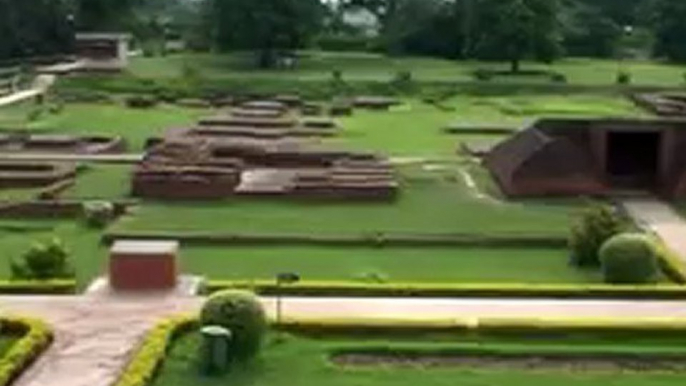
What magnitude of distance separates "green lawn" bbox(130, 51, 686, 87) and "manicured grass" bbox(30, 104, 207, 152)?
28.3ft

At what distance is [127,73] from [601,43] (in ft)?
91.2

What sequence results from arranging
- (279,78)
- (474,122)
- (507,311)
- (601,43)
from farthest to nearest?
(601,43)
(279,78)
(474,122)
(507,311)

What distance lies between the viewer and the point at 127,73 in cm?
5916

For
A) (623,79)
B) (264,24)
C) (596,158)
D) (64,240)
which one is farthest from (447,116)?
(64,240)

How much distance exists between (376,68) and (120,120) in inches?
805

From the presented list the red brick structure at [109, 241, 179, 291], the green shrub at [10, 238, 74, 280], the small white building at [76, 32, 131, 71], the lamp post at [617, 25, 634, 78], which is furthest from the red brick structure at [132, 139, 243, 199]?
the small white building at [76, 32, 131, 71]

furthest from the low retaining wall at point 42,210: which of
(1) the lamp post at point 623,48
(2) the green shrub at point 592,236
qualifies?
(1) the lamp post at point 623,48

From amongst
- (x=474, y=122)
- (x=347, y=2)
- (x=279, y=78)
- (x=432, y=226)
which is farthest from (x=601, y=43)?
(x=432, y=226)

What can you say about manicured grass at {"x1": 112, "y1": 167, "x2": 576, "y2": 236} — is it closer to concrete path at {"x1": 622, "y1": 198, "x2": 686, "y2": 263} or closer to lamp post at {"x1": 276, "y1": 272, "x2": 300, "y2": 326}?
concrete path at {"x1": 622, "y1": 198, "x2": 686, "y2": 263}

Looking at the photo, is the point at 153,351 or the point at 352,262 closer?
the point at 153,351

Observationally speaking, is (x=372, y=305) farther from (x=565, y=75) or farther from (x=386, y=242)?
(x=565, y=75)

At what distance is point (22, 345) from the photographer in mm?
15453

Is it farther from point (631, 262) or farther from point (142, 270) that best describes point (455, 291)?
point (142, 270)

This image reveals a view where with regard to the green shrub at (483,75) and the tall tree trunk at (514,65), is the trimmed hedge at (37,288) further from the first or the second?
the tall tree trunk at (514,65)
